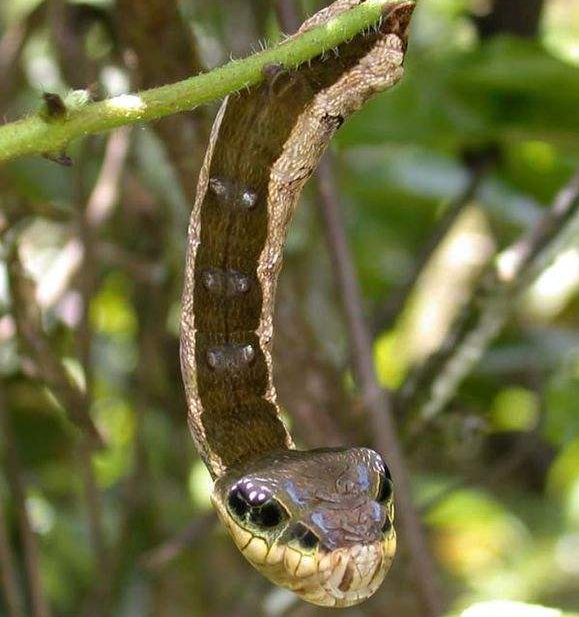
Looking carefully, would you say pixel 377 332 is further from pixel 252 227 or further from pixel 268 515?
pixel 268 515

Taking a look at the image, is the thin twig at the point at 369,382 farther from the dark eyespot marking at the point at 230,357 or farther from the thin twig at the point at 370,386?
the dark eyespot marking at the point at 230,357

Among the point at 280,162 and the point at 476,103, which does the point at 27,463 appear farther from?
the point at 280,162

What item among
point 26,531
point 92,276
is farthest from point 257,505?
point 92,276

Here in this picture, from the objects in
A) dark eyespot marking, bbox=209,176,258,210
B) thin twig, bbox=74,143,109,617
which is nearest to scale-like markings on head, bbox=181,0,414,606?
dark eyespot marking, bbox=209,176,258,210

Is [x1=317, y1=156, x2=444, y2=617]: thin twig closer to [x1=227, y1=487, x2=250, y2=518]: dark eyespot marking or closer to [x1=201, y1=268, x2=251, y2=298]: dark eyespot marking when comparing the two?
[x1=201, y1=268, x2=251, y2=298]: dark eyespot marking

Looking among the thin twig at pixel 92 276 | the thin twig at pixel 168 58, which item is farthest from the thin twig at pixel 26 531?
the thin twig at pixel 168 58

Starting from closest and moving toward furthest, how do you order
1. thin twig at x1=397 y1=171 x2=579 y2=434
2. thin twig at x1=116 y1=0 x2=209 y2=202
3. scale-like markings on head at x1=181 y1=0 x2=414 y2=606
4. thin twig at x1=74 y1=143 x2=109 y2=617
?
1. scale-like markings on head at x1=181 y1=0 x2=414 y2=606
2. thin twig at x1=116 y1=0 x2=209 y2=202
3. thin twig at x1=397 y1=171 x2=579 y2=434
4. thin twig at x1=74 y1=143 x2=109 y2=617

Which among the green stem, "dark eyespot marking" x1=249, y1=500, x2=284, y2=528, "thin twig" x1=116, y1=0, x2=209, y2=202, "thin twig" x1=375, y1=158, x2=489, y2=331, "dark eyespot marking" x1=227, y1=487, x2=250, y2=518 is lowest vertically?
"dark eyespot marking" x1=249, y1=500, x2=284, y2=528

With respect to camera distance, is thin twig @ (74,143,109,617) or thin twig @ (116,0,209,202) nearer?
thin twig @ (116,0,209,202)
